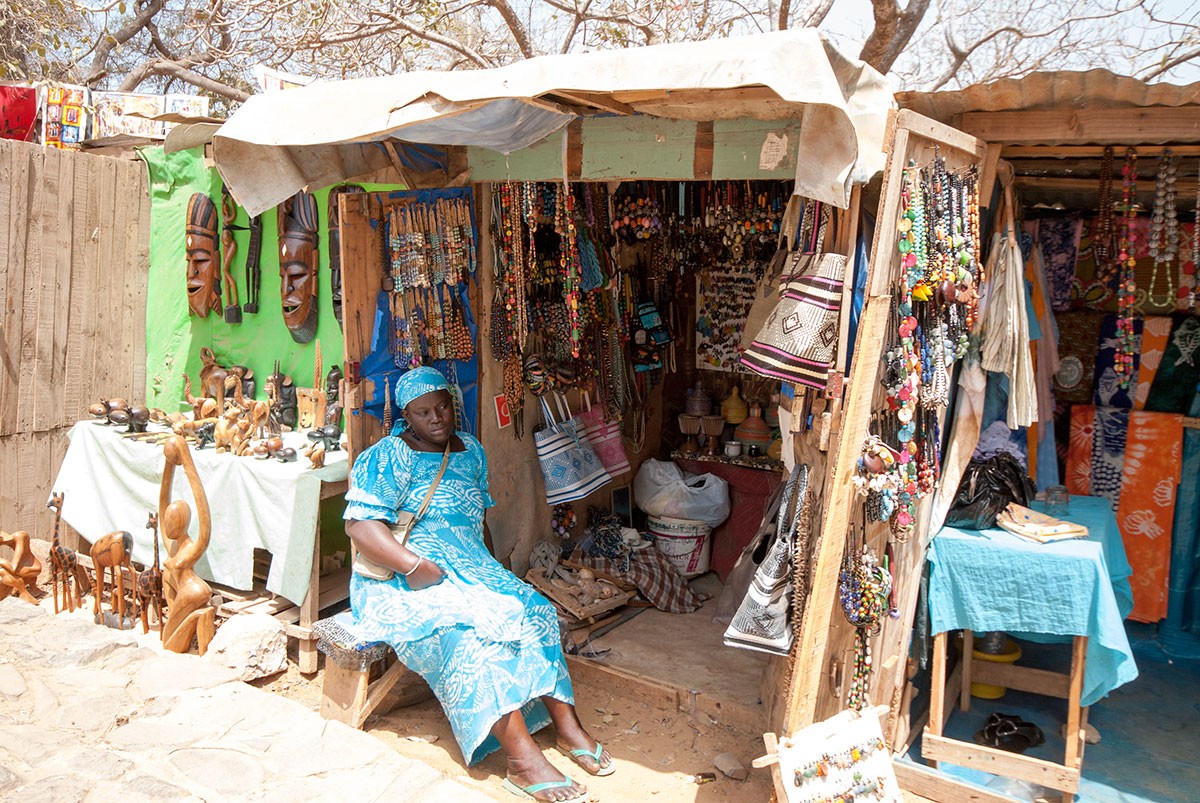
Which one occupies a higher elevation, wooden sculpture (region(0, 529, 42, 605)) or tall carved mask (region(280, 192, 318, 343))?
tall carved mask (region(280, 192, 318, 343))

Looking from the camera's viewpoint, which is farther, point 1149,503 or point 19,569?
point 19,569

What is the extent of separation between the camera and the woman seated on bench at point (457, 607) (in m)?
3.90

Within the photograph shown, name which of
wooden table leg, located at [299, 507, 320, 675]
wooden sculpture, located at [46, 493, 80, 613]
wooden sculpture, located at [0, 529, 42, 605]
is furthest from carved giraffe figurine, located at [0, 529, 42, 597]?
wooden table leg, located at [299, 507, 320, 675]

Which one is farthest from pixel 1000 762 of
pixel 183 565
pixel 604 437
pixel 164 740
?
pixel 183 565

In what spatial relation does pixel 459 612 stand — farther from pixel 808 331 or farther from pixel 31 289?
pixel 31 289

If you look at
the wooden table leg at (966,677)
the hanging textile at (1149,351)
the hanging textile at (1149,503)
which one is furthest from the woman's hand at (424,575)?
the hanging textile at (1149,351)

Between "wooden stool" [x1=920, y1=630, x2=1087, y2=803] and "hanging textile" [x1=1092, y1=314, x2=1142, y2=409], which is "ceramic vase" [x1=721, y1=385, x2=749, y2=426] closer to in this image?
"hanging textile" [x1=1092, y1=314, x2=1142, y2=409]

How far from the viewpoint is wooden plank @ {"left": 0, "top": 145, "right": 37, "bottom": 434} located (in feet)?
19.8

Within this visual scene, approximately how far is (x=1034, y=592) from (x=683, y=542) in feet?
8.49

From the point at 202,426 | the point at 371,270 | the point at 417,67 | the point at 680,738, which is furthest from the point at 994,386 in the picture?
the point at 417,67

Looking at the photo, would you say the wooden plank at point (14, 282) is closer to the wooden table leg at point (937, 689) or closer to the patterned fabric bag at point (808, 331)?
the patterned fabric bag at point (808, 331)

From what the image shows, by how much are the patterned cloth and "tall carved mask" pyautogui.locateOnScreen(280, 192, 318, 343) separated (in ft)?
7.90

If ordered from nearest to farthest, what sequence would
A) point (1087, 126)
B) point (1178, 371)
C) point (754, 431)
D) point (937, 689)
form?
point (1087, 126)
point (937, 689)
point (1178, 371)
point (754, 431)

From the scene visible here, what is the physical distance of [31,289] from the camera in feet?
20.3
